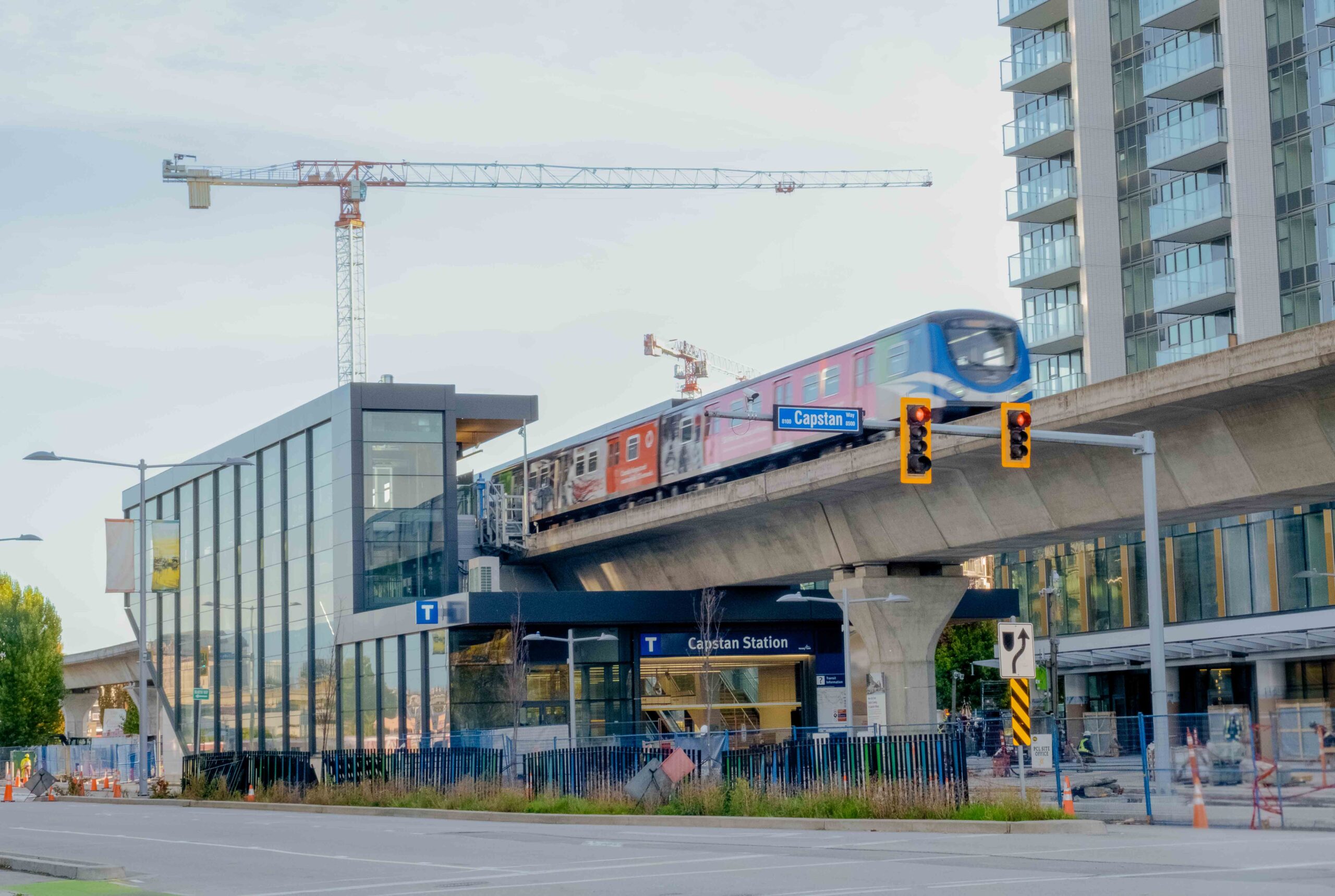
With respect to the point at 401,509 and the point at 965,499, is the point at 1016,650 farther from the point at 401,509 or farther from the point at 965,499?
the point at 401,509

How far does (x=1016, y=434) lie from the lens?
24.9 m

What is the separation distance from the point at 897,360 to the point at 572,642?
45.0 feet

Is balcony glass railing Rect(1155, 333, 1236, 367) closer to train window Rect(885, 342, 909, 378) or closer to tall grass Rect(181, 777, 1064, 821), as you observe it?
train window Rect(885, 342, 909, 378)

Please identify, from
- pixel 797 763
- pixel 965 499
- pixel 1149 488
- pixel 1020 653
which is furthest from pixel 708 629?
pixel 1020 653

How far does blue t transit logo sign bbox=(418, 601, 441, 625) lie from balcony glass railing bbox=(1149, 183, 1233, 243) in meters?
34.6

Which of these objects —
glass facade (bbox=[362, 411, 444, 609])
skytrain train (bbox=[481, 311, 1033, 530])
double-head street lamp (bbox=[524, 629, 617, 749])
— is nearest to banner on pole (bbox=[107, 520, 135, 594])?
→ glass facade (bbox=[362, 411, 444, 609])

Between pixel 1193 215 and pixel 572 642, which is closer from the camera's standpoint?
pixel 572 642

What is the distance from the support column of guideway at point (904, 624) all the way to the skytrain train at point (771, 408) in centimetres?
340

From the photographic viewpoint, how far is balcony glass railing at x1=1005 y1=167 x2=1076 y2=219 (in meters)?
71.7

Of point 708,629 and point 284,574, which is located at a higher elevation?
point 284,574

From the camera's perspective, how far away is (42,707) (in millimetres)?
95875

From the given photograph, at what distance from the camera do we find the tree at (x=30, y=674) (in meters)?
94.7

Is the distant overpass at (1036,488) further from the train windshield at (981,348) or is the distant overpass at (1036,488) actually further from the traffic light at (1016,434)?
the traffic light at (1016,434)

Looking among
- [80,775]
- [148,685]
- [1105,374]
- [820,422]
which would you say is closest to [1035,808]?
[820,422]
